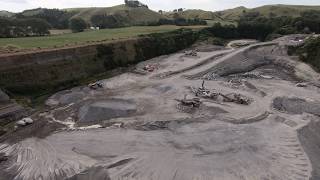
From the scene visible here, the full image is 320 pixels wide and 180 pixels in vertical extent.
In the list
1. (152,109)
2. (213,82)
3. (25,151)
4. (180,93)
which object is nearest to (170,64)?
(213,82)

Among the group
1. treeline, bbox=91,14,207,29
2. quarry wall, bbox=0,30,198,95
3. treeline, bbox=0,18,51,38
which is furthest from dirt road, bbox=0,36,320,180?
treeline, bbox=91,14,207,29

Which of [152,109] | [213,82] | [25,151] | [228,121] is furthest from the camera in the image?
[213,82]

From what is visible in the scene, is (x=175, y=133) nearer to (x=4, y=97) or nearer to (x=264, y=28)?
(x=4, y=97)

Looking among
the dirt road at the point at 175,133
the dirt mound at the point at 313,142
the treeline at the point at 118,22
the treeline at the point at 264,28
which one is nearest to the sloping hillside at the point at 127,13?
the treeline at the point at 118,22

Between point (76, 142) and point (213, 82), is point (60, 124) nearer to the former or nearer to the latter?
point (76, 142)

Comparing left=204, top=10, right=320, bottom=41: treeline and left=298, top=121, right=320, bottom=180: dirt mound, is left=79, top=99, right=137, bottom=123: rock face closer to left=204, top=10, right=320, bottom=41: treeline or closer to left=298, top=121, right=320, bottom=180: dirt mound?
left=298, top=121, right=320, bottom=180: dirt mound

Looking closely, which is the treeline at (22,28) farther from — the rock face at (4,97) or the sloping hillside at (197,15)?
the sloping hillside at (197,15)
